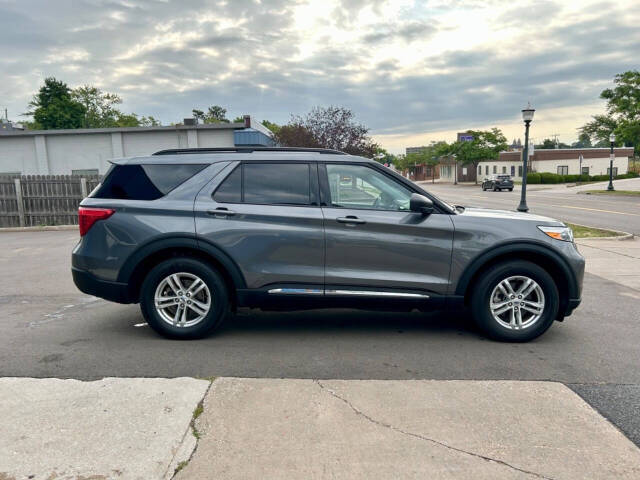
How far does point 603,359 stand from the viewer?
4273 mm

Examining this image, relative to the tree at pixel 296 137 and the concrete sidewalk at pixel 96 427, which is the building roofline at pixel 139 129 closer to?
the tree at pixel 296 137

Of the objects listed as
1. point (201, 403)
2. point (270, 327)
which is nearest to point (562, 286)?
point (270, 327)

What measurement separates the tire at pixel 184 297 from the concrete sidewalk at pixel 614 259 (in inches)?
243

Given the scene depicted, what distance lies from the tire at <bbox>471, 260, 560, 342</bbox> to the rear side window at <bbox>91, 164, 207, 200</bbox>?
3073 millimetres

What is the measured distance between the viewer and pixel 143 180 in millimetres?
4789

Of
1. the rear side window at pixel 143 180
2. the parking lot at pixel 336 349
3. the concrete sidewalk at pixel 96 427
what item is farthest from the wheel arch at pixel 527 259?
the rear side window at pixel 143 180

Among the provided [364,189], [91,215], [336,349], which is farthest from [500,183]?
[91,215]

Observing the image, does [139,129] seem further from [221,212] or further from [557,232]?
[557,232]

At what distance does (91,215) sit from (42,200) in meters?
13.7

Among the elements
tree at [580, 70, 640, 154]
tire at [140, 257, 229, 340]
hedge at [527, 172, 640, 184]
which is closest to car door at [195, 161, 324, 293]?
tire at [140, 257, 229, 340]

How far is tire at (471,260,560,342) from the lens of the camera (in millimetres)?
4609

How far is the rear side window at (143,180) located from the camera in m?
4.76

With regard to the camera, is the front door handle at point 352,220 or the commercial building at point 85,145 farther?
the commercial building at point 85,145

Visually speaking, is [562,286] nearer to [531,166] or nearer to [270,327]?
[270,327]
